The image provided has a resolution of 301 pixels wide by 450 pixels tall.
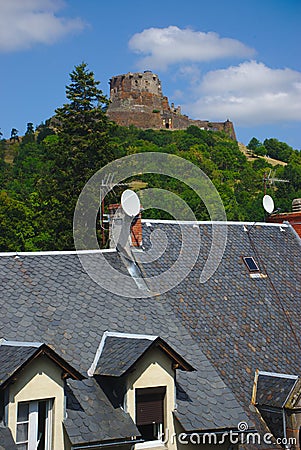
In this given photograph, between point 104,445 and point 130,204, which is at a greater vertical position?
point 130,204

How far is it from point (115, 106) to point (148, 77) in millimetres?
18608

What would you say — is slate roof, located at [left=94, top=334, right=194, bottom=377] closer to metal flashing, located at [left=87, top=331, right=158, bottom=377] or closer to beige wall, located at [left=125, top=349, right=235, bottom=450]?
metal flashing, located at [left=87, top=331, right=158, bottom=377]

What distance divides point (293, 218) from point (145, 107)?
160 meters

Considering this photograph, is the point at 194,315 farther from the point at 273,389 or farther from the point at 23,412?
the point at 23,412

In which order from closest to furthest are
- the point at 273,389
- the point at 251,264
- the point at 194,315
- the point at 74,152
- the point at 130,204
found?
the point at 273,389, the point at 194,315, the point at 130,204, the point at 251,264, the point at 74,152

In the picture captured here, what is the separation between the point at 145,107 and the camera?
586 feet

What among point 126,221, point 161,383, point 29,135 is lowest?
point 161,383

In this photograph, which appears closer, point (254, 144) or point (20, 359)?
point (20, 359)

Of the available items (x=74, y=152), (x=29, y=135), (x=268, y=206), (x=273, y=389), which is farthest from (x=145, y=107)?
(x=273, y=389)

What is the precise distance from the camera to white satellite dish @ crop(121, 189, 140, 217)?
18266 millimetres

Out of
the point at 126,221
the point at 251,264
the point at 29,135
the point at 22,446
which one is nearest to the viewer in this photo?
the point at 22,446

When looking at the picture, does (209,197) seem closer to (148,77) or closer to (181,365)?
(181,365)

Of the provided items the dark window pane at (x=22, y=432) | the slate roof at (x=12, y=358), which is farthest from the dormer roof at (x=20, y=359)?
the dark window pane at (x=22, y=432)

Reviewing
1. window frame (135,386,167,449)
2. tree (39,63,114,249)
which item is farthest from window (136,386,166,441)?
tree (39,63,114,249)
